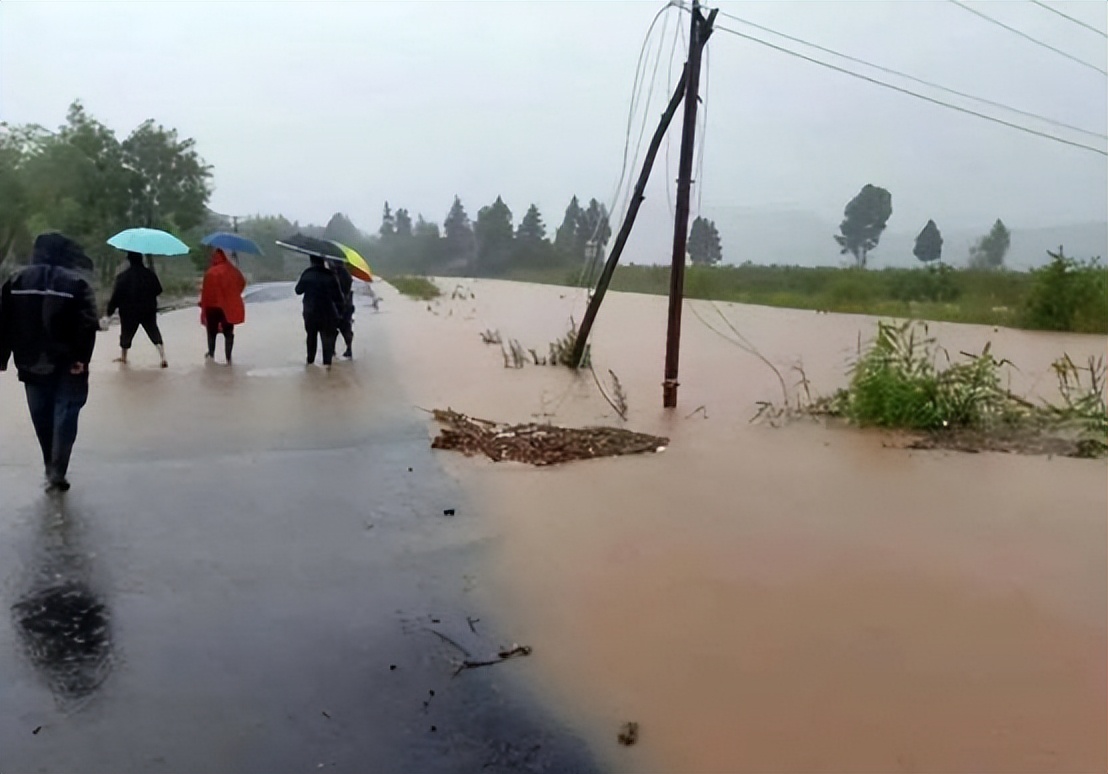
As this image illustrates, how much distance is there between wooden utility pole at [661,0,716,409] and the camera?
10.6 meters

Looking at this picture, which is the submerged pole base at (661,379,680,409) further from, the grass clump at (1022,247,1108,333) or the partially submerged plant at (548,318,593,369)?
the grass clump at (1022,247,1108,333)

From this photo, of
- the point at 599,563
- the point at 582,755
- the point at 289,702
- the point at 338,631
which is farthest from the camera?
the point at 599,563

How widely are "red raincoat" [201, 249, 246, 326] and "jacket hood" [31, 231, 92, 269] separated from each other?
6330 millimetres

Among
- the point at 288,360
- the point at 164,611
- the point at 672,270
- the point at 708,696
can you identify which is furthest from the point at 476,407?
the point at 708,696

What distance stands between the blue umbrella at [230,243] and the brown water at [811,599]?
5789 millimetres

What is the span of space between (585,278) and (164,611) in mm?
9063

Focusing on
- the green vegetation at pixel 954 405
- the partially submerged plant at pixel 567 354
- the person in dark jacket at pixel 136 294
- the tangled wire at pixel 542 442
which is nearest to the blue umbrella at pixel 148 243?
the person in dark jacket at pixel 136 294

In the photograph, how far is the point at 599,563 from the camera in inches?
235

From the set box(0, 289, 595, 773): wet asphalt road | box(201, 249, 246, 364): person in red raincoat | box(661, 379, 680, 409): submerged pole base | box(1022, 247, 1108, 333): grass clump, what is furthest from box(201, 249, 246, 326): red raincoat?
box(1022, 247, 1108, 333): grass clump

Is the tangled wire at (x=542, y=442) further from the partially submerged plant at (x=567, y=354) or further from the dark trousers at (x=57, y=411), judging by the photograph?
the partially submerged plant at (x=567, y=354)

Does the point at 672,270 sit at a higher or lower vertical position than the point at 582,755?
higher

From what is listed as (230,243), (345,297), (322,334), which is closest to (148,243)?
(230,243)

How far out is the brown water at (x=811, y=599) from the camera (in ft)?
13.1

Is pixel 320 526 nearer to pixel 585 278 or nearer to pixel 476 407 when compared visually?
pixel 476 407
